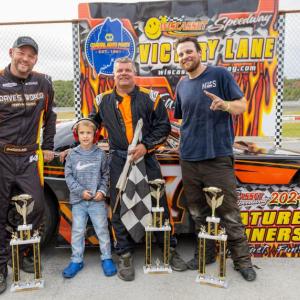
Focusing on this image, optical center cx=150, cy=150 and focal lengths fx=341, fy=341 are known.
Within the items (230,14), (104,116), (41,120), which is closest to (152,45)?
(230,14)

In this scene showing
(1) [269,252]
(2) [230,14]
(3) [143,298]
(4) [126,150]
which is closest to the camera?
(3) [143,298]

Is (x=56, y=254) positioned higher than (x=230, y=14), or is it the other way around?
(x=230, y=14)

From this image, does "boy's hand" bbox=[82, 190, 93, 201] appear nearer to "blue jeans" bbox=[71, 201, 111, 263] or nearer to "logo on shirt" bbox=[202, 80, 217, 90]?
"blue jeans" bbox=[71, 201, 111, 263]

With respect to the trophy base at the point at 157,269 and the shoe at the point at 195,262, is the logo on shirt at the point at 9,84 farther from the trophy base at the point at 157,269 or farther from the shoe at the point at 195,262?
the shoe at the point at 195,262

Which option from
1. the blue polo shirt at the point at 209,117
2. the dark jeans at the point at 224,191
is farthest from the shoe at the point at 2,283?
the blue polo shirt at the point at 209,117

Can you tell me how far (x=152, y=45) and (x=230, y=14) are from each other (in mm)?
923

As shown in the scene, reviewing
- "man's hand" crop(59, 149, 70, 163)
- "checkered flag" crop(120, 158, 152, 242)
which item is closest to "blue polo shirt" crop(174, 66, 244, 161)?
"checkered flag" crop(120, 158, 152, 242)

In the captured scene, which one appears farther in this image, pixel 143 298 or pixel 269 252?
pixel 269 252

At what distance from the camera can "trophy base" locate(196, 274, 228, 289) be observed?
8.03ft

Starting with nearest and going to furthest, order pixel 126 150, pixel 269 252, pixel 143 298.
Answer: pixel 143 298, pixel 126 150, pixel 269 252

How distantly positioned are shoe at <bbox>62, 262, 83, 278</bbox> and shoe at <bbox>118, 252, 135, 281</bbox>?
0.33m

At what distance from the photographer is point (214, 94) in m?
2.53

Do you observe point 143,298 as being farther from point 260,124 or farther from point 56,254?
point 260,124

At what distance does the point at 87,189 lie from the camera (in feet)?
8.91
